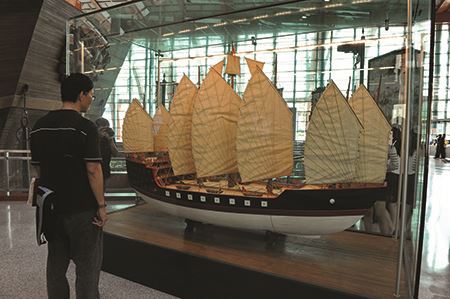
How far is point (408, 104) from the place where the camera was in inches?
70.4

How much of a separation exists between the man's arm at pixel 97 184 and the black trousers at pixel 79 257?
0.11ft

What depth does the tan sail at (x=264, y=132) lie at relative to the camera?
2.54 metres

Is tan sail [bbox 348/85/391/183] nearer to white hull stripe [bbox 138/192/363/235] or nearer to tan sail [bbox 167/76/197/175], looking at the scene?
white hull stripe [bbox 138/192/363/235]

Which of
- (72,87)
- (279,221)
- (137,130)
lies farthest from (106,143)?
(279,221)

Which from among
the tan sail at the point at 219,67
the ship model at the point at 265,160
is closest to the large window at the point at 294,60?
the tan sail at the point at 219,67

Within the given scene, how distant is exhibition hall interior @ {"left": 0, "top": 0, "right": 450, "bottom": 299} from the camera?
6.70 feet

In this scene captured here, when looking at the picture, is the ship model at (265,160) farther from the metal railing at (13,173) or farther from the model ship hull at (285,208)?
the metal railing at (13,173)

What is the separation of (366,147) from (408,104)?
71 cm

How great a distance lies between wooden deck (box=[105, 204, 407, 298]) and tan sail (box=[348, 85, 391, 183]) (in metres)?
0.57

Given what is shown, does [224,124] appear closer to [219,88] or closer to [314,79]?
[219,88]

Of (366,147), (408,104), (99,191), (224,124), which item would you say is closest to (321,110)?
(366,147)

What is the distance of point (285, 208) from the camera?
7.68ft

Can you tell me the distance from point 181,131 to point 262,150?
2.88 feet

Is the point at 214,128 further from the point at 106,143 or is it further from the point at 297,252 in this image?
the point at 106,143
